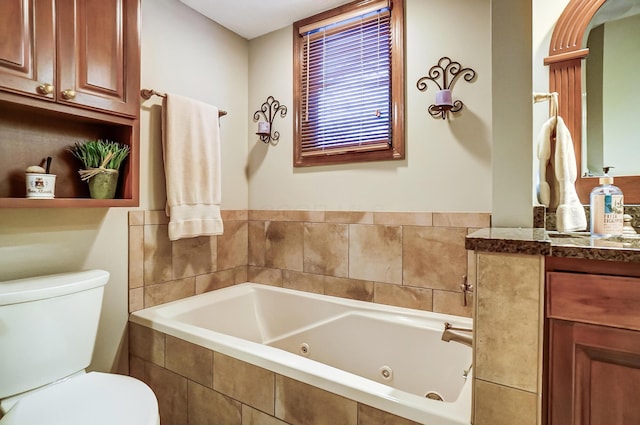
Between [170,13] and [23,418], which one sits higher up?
[170,13]

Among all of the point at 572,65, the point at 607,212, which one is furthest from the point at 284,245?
the point at 572,65

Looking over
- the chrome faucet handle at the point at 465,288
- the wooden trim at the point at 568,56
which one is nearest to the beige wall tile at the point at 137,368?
the chrome faucet handle at the point at 465,288

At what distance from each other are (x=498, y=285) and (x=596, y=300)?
22 centimetres

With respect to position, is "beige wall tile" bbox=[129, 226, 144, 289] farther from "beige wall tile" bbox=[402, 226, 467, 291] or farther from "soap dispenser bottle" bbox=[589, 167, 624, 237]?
"soap dispenser bottle" bbox=[589, 167, 624, 237]

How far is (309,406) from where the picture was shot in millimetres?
1206

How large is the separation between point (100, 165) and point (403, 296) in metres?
1.78

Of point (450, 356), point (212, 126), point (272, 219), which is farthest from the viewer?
point (272, 219)

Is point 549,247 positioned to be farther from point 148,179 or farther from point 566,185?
point 148,179

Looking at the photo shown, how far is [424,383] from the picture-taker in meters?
1.71

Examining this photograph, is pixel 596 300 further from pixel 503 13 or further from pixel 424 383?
pixel 424 383

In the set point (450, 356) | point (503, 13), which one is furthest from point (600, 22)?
point (450, 356)

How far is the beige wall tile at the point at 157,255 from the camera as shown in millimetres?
1985

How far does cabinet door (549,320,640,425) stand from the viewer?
0.78 metres

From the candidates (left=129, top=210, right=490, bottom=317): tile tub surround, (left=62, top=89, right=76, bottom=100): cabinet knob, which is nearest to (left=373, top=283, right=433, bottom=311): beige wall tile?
(left=129, top=210, right=490, bottom=317): tile tub surround
